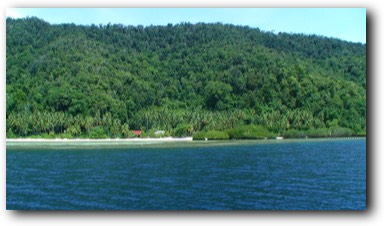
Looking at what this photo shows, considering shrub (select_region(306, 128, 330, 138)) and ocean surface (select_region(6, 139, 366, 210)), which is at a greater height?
shrub (select_region(306, 128, 330, 138))

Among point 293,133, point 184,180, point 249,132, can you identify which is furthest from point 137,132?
point 184,180

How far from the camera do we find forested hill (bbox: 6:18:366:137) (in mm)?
21855

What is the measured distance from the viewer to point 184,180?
12.9m

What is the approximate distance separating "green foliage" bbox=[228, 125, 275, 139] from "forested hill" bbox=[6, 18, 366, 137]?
1.13 ft

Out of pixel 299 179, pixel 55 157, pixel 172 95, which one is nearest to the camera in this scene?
pixel 299 179

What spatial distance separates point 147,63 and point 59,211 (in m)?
21.8

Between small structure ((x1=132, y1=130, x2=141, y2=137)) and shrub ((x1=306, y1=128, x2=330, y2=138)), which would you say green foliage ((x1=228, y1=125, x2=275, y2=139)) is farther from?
small structure ((x1=132, y1=130, x2=141, y2=137))

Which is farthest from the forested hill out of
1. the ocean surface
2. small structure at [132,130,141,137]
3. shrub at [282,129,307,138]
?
the ocean surface

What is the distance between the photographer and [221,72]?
1229 inches

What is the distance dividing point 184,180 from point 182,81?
17.8 meters

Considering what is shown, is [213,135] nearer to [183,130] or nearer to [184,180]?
[183,130]

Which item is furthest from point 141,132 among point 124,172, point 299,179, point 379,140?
point 379,140

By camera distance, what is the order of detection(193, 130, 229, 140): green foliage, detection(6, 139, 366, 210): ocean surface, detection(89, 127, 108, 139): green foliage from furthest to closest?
detection(193, 130, 229, 140): green foliage, detection(89, 127, 108, 139): green foliage, detection(6, 139, 366, 210): ocean surface

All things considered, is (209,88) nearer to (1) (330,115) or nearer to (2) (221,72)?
(2) (221,72)
